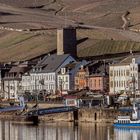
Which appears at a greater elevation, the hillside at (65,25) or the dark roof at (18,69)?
the hillside at (65,25)

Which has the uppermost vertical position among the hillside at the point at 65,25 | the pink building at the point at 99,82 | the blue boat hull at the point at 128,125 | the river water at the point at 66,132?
the hillside at the point at 65,25

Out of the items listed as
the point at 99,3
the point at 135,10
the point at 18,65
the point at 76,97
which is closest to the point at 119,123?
the point at 76,97

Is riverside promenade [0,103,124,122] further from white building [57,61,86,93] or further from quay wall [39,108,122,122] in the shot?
white building [57,61,86,93]

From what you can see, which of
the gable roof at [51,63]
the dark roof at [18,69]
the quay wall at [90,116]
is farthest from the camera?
the dark roof at [18,69]

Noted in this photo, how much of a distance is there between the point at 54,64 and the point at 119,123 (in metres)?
32.9

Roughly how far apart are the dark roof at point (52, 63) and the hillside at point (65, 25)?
12.6 m

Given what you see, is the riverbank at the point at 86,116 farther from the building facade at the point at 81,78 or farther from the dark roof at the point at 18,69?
the dark roof at the point at 18,69

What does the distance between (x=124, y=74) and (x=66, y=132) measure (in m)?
25.2

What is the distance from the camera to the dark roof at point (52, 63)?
99.2 m

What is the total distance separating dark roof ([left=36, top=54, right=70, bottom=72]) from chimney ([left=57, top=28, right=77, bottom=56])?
8.54 meters

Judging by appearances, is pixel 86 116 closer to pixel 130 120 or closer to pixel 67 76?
pixel 130 120

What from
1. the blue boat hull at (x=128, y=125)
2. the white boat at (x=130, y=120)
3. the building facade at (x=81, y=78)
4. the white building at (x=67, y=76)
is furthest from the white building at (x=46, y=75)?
the blue boat hull at (x=128, y=125)

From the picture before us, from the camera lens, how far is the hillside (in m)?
127

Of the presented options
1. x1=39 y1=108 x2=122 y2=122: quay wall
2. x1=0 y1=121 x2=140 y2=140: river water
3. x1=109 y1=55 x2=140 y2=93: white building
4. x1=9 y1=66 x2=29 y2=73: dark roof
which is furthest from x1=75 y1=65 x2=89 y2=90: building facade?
x1=0 y1=121 x2=140 y2=140: river water
